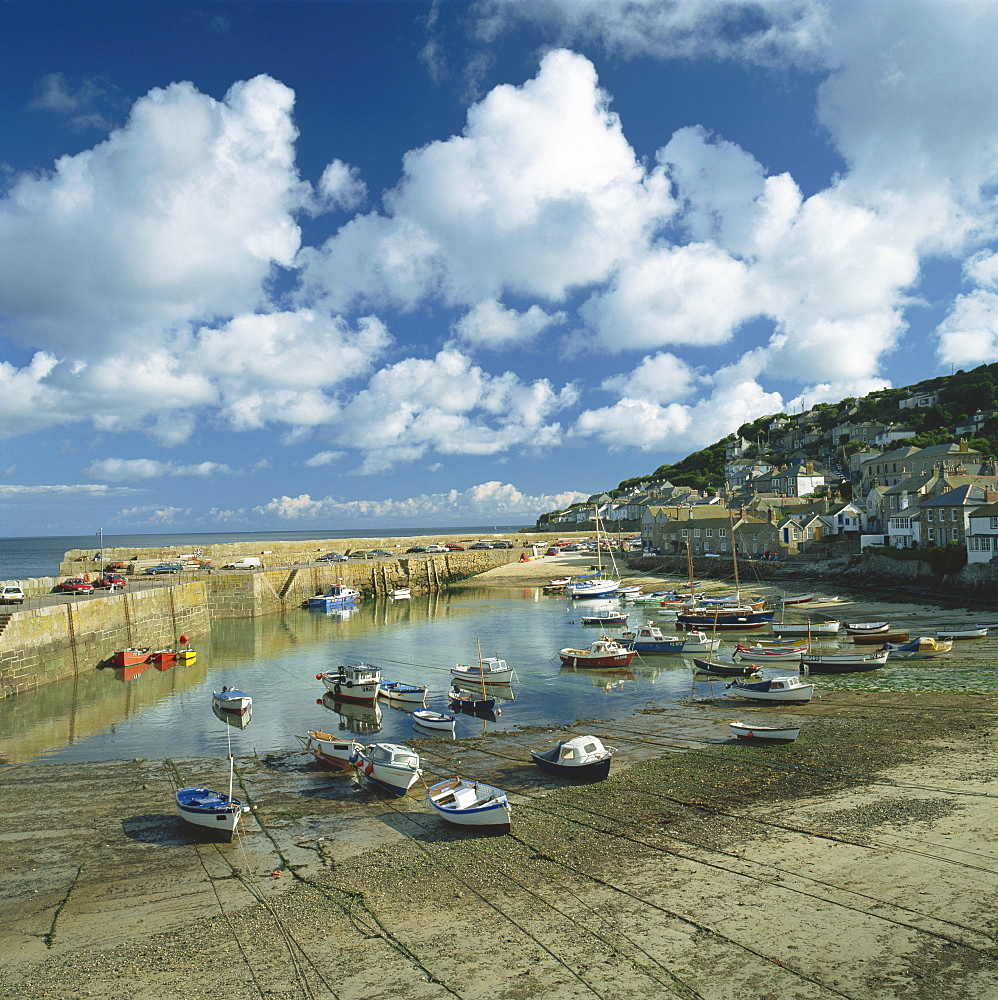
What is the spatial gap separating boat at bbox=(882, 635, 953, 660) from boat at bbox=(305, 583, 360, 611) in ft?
162

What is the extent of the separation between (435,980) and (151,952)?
4.83 m

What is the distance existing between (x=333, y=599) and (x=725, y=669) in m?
44.8

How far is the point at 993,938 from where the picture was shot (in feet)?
34.1

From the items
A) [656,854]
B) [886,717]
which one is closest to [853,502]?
[886,717]

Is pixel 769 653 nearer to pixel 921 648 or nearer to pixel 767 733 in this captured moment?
pixel 921 648

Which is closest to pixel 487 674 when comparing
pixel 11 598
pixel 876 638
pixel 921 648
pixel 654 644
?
pixel 654 644

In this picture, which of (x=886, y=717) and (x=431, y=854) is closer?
(x=431, y=854)

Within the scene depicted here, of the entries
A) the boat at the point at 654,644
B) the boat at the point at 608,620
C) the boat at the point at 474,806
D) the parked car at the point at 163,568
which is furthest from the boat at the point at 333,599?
the boat at the point at 474,806

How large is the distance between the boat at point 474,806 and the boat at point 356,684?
1358cm

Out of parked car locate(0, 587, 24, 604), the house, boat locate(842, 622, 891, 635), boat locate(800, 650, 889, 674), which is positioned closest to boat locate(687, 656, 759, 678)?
boat locate(800, 650, 889, 674)

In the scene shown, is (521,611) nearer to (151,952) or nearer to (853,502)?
(853,502)

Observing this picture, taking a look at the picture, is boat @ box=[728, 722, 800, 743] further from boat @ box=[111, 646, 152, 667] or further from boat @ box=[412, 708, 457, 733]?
boat @ box=[111, 646, 152, 667]

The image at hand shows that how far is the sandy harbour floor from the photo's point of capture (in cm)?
1018

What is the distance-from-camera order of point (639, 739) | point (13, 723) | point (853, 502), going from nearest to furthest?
point (639, 739) < point (13, 723) < point (853, 502)
